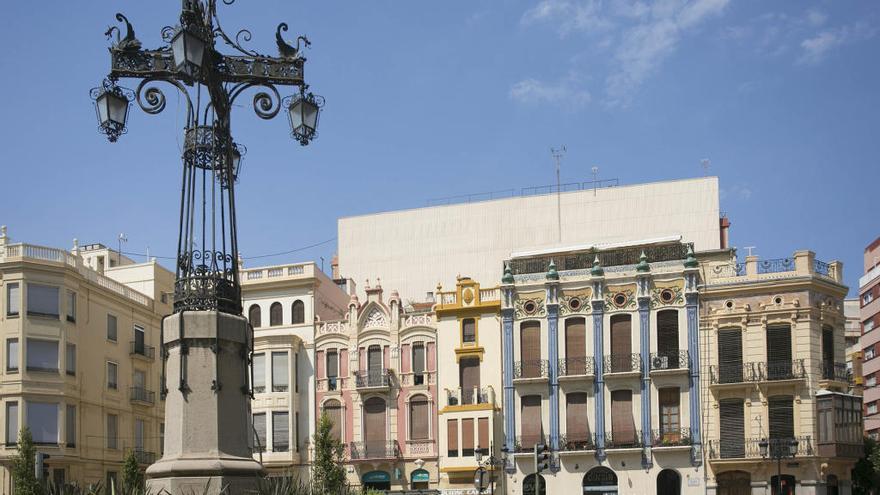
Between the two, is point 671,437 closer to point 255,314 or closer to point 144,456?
point 255,314

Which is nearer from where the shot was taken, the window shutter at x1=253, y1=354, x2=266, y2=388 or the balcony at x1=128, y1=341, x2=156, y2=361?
the balcony at x1=128, y1=341, x2=156, y2=361

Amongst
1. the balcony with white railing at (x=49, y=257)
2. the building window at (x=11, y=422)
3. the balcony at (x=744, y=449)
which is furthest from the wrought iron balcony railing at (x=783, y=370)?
the building window at (x=11, y=422)

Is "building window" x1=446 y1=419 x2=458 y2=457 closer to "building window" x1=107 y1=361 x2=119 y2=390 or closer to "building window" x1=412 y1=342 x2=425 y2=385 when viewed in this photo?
"building window" x1=412 y1=342 x2=425 y2=385

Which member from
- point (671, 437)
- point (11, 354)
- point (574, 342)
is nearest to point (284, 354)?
point (11, 354)

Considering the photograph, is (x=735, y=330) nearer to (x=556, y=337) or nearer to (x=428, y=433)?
(x=556, y=337)

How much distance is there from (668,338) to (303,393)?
19202 millimetres

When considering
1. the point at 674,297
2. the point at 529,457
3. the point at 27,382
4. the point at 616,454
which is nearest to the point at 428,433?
the point at 529,457

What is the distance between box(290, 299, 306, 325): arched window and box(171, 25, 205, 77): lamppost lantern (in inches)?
1852

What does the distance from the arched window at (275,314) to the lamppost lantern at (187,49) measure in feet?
156

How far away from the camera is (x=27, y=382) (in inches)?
2058

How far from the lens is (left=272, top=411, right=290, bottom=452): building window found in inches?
2379

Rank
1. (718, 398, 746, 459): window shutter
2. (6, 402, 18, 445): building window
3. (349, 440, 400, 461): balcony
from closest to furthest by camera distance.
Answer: (6, 402, 18, 445): building window → (718, 398, 746, 459): window shutter → (349, 440, 400, 461): balcony

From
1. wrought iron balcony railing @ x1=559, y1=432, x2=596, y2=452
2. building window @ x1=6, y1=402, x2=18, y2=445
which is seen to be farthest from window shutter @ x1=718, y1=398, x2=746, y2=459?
building window @ x1=6, y1=402, x2=18, y2=445

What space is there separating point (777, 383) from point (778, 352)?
155 centimetres
